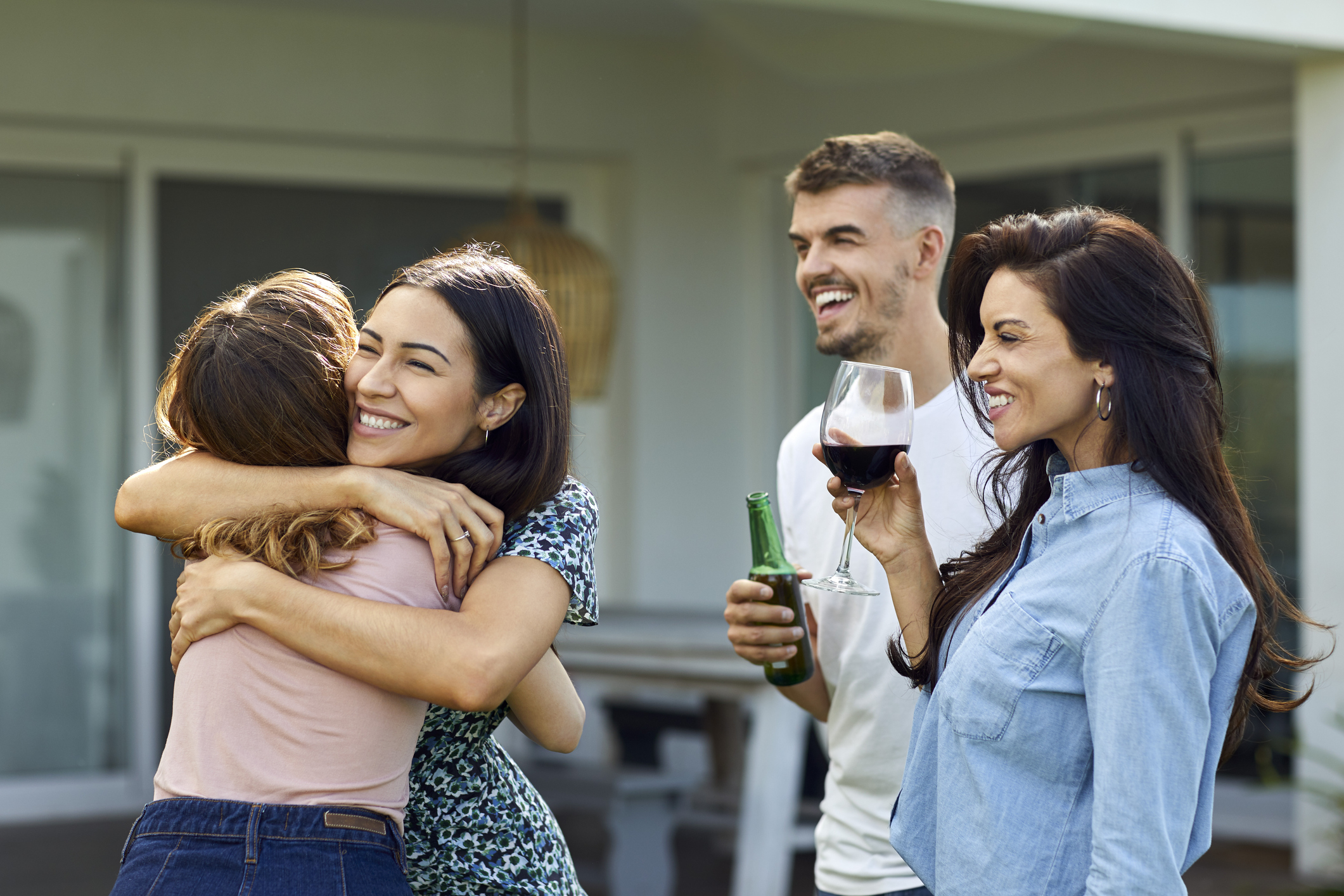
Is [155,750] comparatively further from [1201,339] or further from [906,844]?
A: [1201,339]

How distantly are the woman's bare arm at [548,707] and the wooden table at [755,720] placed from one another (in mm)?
2006

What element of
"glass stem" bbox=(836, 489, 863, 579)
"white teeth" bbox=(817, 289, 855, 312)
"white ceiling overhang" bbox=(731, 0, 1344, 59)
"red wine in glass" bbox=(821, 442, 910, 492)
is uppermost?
"white ceiling overhang" bbox=(731, 0, 1344, 59)

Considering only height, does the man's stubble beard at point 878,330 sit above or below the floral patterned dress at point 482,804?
above

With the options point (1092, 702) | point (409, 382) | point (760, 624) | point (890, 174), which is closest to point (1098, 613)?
point (1092, 702)

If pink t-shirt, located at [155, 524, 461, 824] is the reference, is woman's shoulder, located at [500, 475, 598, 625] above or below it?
above

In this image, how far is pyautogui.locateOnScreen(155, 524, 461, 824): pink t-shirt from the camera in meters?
1.33

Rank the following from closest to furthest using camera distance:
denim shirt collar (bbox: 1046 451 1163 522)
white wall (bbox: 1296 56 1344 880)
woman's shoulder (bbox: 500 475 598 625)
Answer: denim shirt collar (bbox: 1046 451 1163 522) < woman's shoulder (bbox: 500 475 598 625) < white wall (bbox: 1296 56 1344 880)

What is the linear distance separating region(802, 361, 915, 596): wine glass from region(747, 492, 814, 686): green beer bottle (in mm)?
125

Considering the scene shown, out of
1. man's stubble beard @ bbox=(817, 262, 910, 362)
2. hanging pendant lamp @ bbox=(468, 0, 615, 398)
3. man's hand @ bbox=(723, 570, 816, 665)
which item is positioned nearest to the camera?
man's hand @ bbox=(723, 570, 816, 665)

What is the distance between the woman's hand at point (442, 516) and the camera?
1416 mm

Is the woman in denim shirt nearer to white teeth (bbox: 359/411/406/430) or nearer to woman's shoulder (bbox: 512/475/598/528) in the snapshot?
woman's shoulder (bbox: 512/475/598/528)

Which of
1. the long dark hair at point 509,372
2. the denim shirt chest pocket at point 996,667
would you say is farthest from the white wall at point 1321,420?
the long dark hair at point 509,372

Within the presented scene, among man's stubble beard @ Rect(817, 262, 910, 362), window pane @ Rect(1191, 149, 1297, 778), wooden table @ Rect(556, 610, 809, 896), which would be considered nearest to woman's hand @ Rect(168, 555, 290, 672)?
man's stubble beard @ Rect(817, 262, 910, 362)

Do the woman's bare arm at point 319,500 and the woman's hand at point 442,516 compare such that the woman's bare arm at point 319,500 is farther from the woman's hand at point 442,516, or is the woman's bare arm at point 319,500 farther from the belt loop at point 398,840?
the belt loop at point 398,840
